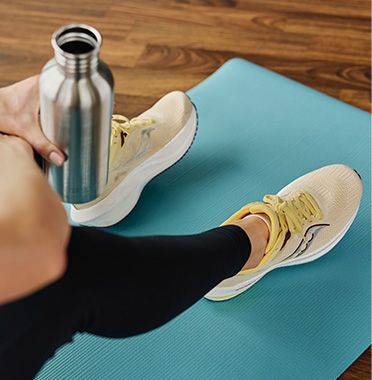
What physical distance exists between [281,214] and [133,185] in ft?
1.01

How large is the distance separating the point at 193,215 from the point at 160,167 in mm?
124

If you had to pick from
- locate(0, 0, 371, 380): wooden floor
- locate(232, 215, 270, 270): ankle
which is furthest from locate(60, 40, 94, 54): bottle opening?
locate(0, 0, 371, 380): wooden floor

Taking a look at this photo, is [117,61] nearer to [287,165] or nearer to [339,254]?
[287,165]

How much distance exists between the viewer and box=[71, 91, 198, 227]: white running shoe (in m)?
1.49

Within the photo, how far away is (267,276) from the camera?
147cm

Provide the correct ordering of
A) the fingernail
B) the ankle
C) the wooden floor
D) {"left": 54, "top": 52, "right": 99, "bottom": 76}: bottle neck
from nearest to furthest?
{"left": 54, "top": 52, "right": 99, "bottom": 76}: bottle neck → the fingernail → the ankle → the wooden floor

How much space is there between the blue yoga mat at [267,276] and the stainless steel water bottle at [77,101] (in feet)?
1.21

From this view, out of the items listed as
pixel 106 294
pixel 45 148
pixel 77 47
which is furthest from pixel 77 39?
pixel 106 294

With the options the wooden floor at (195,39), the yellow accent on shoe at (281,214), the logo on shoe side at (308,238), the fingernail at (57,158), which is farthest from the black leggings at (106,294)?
the wooden floor at (195,39)

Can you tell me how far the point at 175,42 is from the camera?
224 centimetres

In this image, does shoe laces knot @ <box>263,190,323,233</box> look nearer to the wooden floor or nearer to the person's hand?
the person's hand

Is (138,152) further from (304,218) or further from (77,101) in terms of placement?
(77,101)

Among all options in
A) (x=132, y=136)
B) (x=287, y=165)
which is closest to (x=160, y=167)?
(x=132, y=136)

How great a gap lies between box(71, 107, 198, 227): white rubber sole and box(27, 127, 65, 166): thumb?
1.35ft
